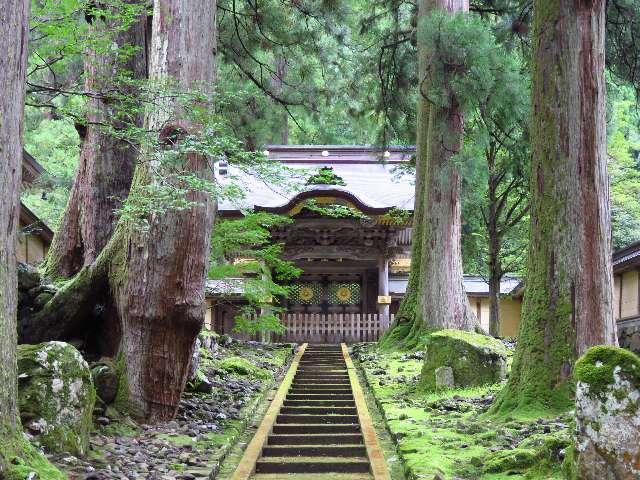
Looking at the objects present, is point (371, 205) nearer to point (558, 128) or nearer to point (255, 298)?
point (255, 298)

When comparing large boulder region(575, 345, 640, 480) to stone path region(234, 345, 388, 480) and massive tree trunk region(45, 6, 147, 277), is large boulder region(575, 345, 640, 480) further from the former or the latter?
massive tree trunk region(45, 6, 147, 277)

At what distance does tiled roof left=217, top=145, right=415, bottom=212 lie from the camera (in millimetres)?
18547

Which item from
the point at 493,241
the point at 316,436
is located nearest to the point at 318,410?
the point at 316,436

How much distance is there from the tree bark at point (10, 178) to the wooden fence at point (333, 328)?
51.3 feet

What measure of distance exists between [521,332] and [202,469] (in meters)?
3.29

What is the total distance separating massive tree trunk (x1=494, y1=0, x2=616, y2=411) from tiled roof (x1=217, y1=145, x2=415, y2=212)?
1011 cm

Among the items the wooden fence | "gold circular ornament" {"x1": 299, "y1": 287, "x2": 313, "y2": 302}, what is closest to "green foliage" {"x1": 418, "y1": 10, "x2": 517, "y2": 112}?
the wooden fence

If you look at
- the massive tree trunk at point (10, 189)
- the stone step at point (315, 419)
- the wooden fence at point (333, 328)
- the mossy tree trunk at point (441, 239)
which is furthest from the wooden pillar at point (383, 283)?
the massive tree trunk at point (10, 189)

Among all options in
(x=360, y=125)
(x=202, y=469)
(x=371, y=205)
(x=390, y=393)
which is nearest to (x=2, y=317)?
(x=202, y=469)

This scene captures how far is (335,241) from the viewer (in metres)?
20.5

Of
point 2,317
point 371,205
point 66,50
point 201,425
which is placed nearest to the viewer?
point 2,317

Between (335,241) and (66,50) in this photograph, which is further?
(335,241)

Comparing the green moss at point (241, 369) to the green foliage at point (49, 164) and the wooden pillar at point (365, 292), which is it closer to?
the green foliage at point (49, 164)

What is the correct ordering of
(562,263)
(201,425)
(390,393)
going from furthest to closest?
(390,393) < (201,425) < (562,263)
